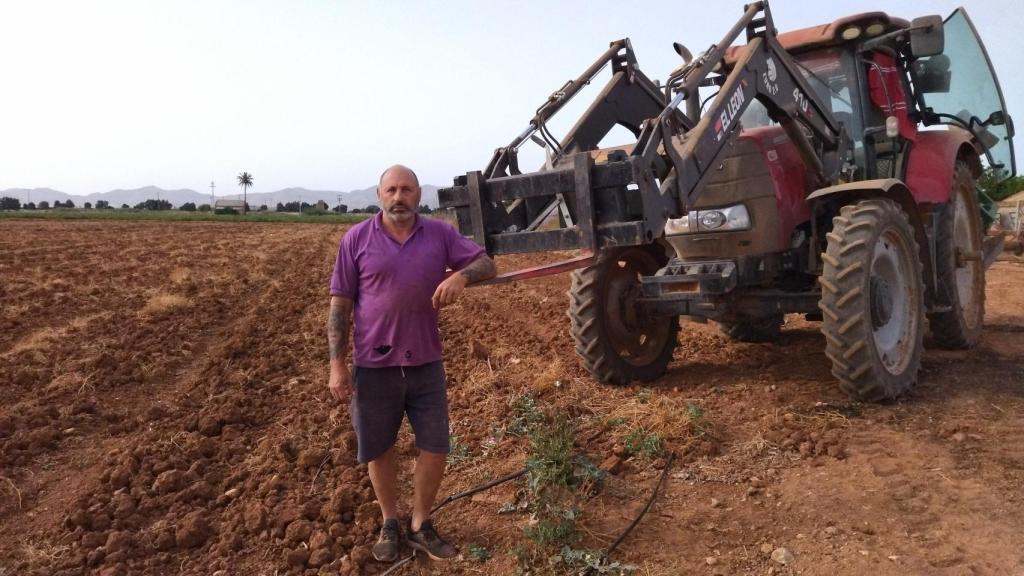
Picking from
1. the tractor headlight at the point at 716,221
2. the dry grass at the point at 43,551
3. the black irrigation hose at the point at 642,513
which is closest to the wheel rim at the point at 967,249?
the tractor headlight at the point at 716,221

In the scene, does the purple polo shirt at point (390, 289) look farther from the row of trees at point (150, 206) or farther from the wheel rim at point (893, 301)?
the row of trees at point (150, 206)

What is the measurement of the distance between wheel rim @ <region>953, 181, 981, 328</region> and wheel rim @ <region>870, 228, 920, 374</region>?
63.6 inches

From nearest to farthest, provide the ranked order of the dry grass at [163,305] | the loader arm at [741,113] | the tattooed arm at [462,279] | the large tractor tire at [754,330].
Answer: the tattooed arm at [462,279]
the loader arm at [741,113]
the large tractor tire at [754,330]
the dry grass at [163,305]

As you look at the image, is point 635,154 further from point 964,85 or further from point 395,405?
point 964,85

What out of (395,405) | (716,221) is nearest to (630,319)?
(716,221)

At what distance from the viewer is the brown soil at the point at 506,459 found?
11.2ft

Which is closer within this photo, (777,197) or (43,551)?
(43,551)

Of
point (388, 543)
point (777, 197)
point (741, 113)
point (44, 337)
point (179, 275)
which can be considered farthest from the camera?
point (179, 275)

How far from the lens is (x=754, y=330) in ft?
23.1

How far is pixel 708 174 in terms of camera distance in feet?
15.2

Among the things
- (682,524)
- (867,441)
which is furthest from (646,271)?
(682,524)

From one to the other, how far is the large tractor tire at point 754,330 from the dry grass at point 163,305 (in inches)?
262

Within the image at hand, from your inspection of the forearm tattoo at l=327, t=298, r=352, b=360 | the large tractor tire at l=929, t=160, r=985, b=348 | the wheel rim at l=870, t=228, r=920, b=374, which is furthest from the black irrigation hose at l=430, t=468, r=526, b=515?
the large tractor tire at l=929, t=160, r=985, b=348

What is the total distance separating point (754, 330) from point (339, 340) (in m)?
4.70
